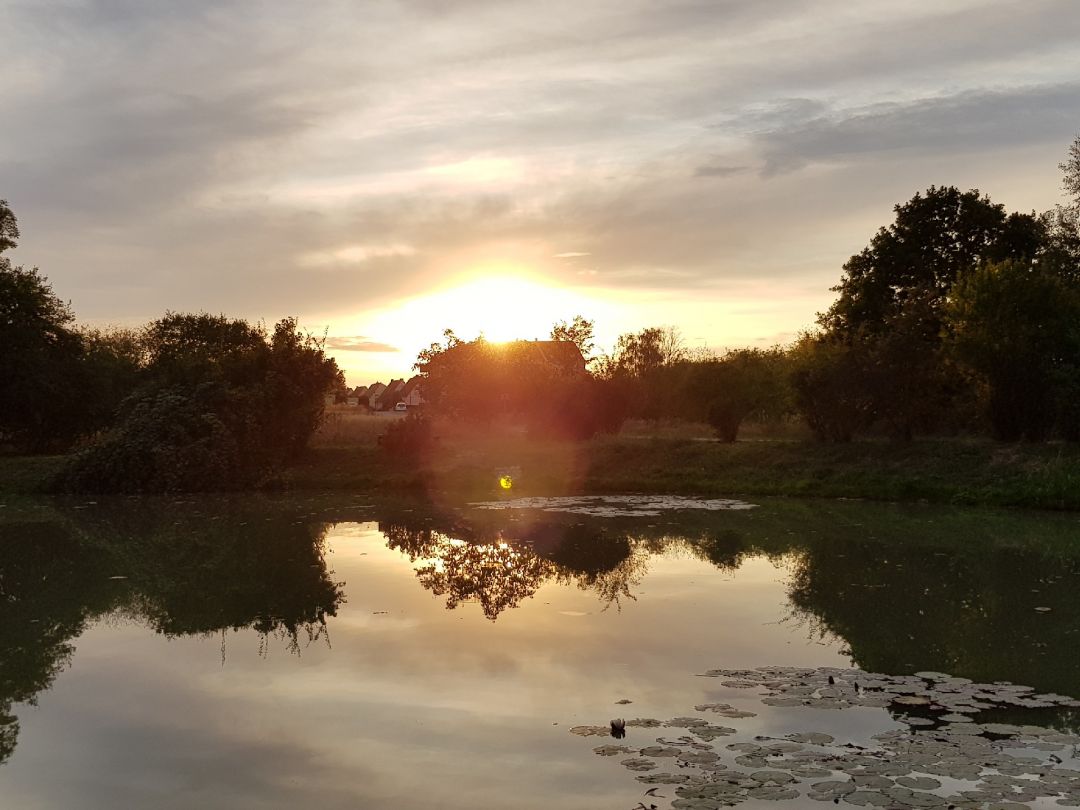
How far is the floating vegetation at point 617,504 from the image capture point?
28578mm

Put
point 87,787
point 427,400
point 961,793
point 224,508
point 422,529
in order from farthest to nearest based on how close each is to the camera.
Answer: point 427,400 → point 224,508 → point 422,529 → point 87,787 → point 961,793

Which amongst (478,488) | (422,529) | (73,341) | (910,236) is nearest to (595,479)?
(478,488)

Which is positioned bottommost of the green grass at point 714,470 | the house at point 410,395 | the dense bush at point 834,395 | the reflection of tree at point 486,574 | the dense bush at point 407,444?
the reflection of tree at point 486,574

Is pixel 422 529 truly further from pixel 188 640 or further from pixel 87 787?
pixel 87 787

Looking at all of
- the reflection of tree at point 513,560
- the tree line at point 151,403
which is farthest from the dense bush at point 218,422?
the reflection of tree at point 513,560

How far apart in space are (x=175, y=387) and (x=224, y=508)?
35.4ft

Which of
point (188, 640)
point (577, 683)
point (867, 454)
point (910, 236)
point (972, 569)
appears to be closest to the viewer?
point (577, 683)

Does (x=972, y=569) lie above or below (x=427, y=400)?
below

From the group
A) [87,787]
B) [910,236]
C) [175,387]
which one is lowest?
[87,787]

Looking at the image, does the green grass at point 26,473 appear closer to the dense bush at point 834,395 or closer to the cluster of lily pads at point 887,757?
the dense bush at point 834,395

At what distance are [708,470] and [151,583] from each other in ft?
74.8

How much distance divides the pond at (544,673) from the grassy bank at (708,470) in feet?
25.6

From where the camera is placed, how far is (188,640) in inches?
516

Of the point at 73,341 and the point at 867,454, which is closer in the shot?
the point at 867,454
